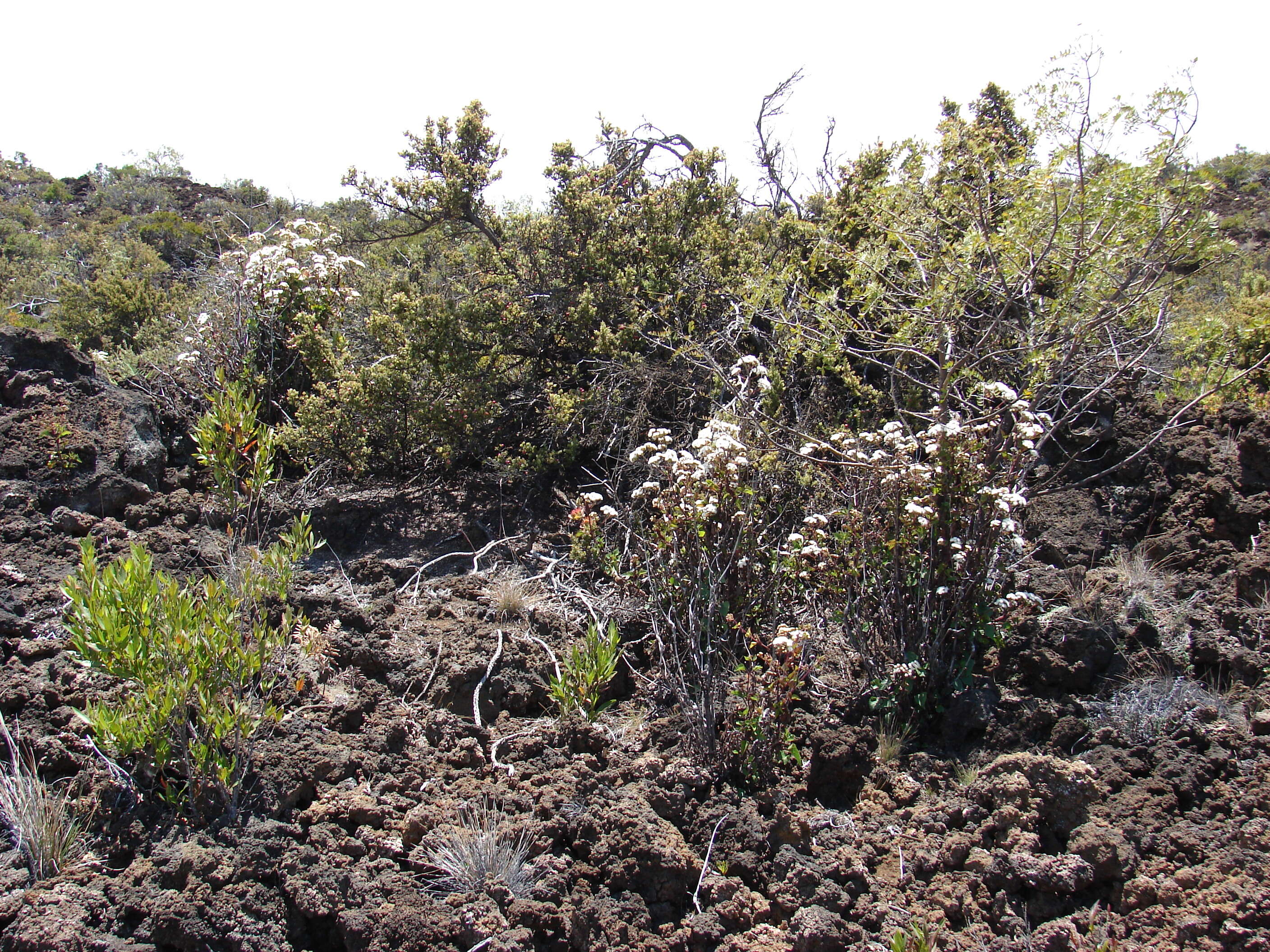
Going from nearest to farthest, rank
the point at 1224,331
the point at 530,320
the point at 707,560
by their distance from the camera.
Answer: the point at 707,560
the point at 1224,331
the point at 530,320

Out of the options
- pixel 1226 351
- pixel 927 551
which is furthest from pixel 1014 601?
pixel 1226 351

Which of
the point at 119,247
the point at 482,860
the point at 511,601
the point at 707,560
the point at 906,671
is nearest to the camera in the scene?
the point at 482,860

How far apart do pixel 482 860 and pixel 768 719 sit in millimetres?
1156

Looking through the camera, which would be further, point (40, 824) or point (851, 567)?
point (851, 567)

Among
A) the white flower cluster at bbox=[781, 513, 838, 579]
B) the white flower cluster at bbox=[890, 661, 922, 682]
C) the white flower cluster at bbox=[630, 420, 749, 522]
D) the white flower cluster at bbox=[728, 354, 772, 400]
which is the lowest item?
the white flower cluster at bbox=[890, 661, 922, 682]

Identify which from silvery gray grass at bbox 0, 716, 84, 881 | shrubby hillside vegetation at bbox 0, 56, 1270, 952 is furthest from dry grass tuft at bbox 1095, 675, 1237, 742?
silvery gray grass at bbox 0, 716, 84, 881

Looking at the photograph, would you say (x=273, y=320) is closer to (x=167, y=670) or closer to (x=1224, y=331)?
(x=167, y=670)

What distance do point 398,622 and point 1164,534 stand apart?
397 centimetres

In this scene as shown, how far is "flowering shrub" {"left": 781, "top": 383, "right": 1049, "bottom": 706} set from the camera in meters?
3.24

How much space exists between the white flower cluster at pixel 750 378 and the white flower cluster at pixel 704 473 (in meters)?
0.43

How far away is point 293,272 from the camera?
611cm

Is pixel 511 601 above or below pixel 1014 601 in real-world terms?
below

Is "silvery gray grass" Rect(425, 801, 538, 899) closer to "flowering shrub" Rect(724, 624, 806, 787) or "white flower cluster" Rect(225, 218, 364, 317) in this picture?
"flowering shrub" Rect(724, 624, 806, 787)

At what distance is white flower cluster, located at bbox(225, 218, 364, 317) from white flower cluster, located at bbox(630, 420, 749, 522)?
12.6ft
